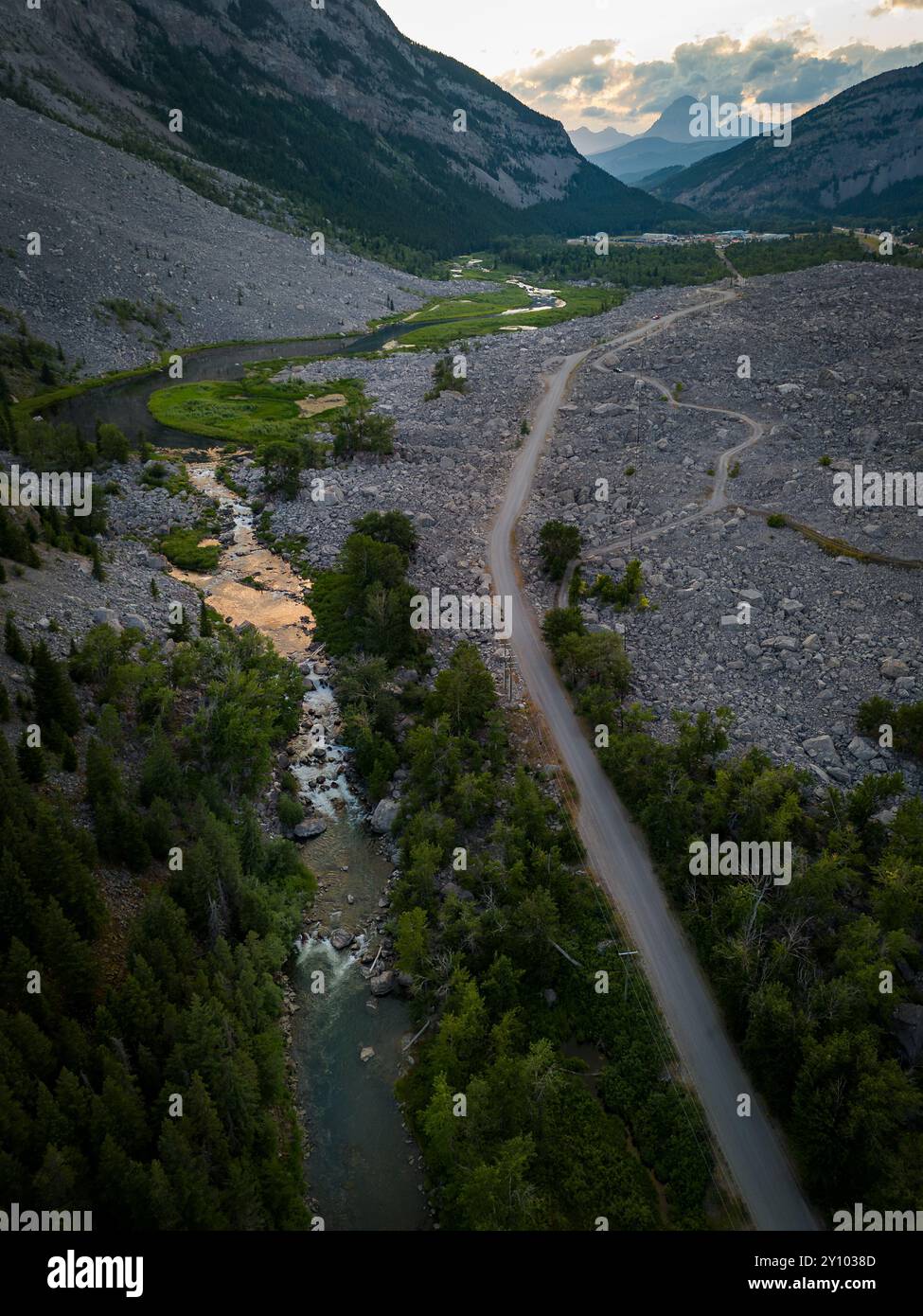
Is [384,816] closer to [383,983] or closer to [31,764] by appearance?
[383,983]

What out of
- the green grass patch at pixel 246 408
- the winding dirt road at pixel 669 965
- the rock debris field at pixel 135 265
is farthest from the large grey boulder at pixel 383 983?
the rock debris field at pixel 135 265

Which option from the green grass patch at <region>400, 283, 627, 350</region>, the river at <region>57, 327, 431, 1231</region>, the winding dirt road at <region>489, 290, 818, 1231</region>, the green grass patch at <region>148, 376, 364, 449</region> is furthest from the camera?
the green grass patch at <region>400, 283, 627, 350</region>

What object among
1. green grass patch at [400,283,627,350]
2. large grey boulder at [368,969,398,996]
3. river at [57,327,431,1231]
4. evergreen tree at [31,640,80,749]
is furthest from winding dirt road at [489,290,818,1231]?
green grass patch at [400,283,627,350]

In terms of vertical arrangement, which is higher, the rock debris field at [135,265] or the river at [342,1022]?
the rock debris field at [135,265]

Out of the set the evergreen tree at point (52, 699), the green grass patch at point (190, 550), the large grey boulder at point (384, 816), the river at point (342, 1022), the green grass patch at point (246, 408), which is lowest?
the river at point (342, 1022)

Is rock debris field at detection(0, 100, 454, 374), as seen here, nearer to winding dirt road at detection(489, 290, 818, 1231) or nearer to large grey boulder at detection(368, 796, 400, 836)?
winding dirt road at detection(489, 290, 818, 1231)

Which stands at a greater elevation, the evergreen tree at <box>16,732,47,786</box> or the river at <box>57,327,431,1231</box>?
the evergreen tree at <box>16,732,47,786</box>

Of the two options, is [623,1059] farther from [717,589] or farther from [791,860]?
[717,589]

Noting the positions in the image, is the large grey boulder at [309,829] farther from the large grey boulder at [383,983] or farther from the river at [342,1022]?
the large grey boulder at [383,983]
